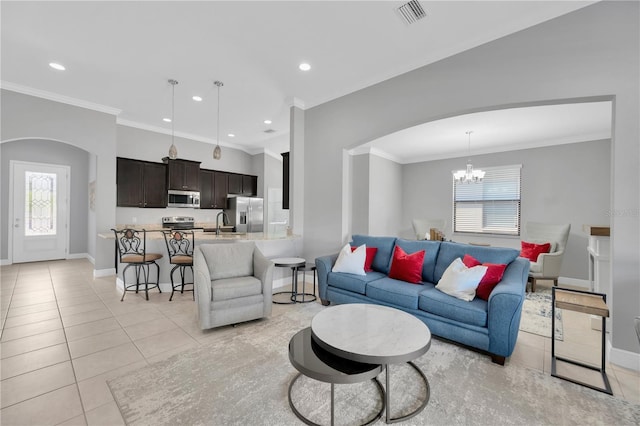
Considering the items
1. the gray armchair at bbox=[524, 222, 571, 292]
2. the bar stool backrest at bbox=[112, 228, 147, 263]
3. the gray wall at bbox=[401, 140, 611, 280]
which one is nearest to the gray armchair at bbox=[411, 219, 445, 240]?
the gray wall at bbox=[401, 140, 611, 280]

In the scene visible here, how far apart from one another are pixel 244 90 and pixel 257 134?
7.88ft

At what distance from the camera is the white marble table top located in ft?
5.51

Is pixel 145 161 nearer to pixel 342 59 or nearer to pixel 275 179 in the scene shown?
pixel 275 179

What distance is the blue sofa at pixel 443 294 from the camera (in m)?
2.37

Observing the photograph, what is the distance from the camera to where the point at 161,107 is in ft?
17.1

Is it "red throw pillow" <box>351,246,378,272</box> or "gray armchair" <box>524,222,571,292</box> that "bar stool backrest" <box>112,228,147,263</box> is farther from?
"gray armchair" <box>524,222,571,292</box>

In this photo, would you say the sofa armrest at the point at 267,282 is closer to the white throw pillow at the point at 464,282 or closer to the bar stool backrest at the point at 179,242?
the bar stool backrest at the point at 179,242

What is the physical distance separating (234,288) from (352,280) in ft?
4.68

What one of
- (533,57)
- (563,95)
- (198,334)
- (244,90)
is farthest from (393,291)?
(244,90)

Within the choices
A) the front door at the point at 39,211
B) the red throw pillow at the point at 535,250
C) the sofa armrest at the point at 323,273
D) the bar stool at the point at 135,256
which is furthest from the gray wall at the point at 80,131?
the red throw pillow at the point at 535,250

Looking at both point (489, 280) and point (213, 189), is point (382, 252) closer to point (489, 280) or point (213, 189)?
point (489, 280)

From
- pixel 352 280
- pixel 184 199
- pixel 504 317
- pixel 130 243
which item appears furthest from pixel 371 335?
pixel 184 199

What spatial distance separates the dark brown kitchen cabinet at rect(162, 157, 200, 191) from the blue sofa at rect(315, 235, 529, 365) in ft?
15.1

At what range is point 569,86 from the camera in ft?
8.45
